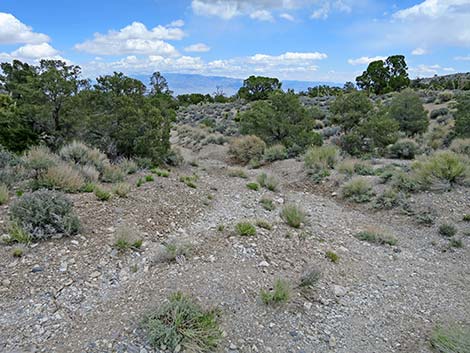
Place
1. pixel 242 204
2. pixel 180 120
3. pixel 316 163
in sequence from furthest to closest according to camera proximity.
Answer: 1. pixel 180 120
2. pixel 316 163
3. pixel 242 204

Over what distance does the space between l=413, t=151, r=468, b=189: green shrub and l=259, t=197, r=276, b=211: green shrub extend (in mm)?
4109

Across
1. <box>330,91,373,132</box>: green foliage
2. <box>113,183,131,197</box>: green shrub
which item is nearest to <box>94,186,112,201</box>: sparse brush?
<box>113,183,131,197</box>: green shrub

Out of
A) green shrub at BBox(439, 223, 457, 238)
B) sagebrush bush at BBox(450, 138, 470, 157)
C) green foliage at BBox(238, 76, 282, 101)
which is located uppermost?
green foliage at BBox(238, 76, 282, 101)

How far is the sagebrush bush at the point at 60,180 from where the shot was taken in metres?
7.39

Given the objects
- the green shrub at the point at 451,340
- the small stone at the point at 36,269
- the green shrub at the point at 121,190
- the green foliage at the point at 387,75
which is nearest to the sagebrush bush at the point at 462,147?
the green shrub at the point at 451,340

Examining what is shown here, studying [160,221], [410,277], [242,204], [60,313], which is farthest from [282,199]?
[60,313]

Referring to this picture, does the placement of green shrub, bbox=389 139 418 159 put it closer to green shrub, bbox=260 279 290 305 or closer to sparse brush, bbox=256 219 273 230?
sparse brush, bbox=256 219 273 230

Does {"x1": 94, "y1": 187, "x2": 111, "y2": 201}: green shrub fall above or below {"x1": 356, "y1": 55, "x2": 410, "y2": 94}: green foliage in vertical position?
below

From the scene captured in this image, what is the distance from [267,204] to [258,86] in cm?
3245

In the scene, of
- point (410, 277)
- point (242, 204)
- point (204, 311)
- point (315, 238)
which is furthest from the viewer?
point (242, 204)

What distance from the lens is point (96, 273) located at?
4.91 meters

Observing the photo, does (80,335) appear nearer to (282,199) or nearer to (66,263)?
(66,263)

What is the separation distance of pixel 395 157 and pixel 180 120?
22063 millimetres

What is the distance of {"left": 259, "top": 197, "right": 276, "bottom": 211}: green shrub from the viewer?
873 cm
